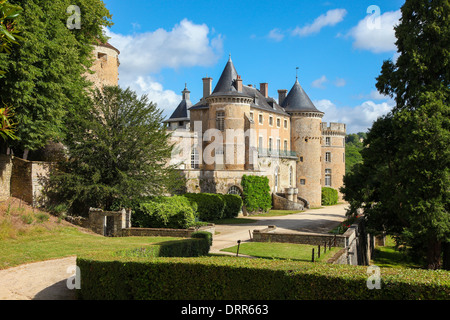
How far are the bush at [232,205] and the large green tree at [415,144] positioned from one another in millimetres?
13783

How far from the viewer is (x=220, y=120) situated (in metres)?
38.5

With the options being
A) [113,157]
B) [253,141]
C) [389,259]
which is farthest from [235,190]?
[113,157]

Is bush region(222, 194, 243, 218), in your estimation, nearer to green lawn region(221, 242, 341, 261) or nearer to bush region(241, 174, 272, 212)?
bush region(241, 174, 272, 212)

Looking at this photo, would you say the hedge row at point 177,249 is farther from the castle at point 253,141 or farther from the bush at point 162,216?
the castle at point 253,141

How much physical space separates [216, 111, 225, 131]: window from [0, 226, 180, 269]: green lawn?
20688 mm

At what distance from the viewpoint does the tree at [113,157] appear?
21.3 m

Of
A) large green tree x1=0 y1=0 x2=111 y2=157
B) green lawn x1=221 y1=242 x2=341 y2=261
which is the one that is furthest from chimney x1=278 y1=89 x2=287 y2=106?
green lawn x1=221 y1=242 x2=341 y2=261

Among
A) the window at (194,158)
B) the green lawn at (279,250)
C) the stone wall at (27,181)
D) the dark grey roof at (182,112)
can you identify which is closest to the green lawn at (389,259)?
the green lawn at (279,250)

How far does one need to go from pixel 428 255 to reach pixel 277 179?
28398 mm

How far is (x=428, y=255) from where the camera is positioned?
1700 centimetres

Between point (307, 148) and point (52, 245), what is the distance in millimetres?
36856

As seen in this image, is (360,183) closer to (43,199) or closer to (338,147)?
(43,199)

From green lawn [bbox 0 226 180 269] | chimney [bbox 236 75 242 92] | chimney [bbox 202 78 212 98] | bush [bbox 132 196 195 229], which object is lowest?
green lawn [bbox 0 226 180 269]

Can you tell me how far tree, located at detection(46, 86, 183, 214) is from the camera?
2134 cm
